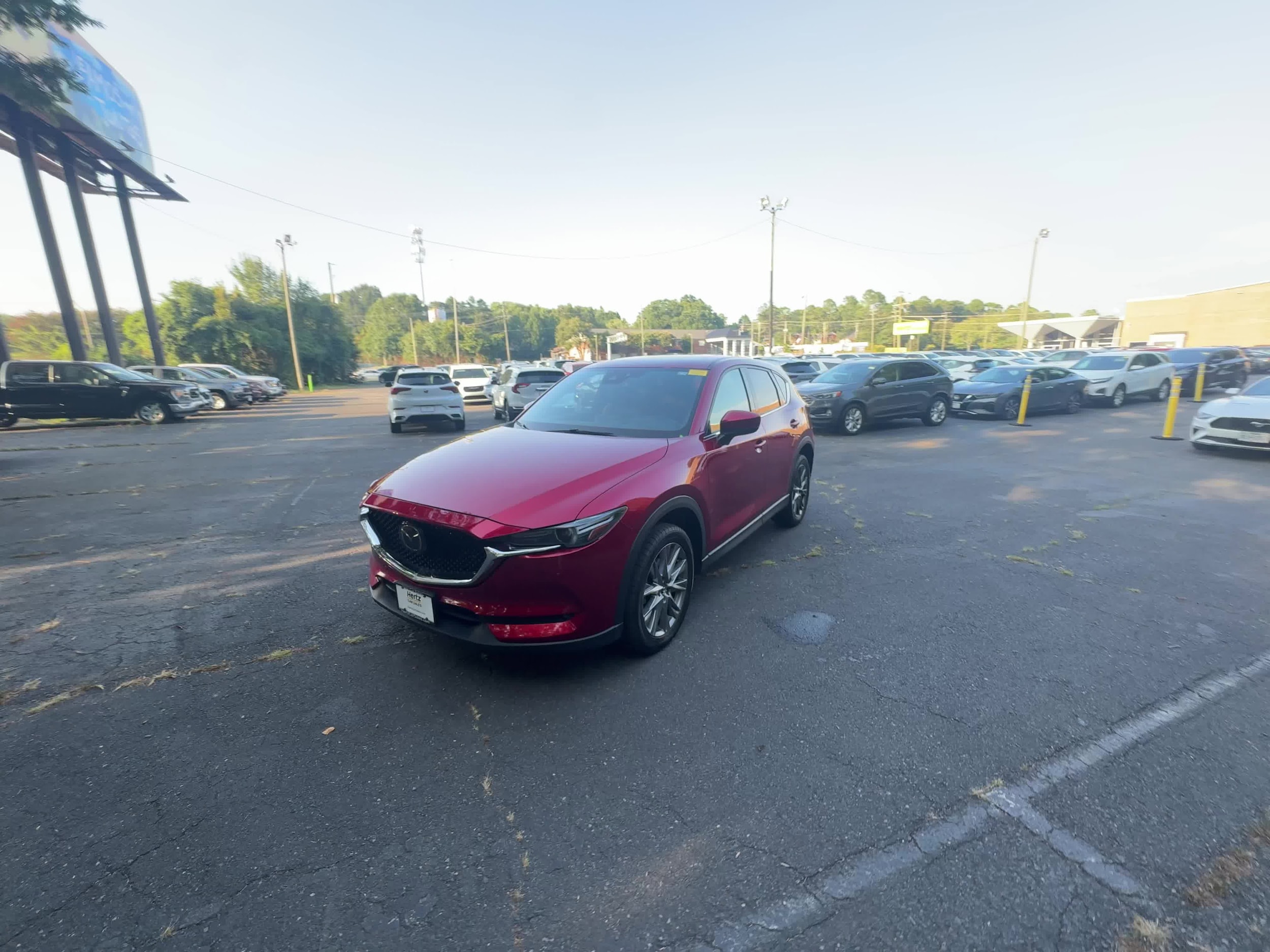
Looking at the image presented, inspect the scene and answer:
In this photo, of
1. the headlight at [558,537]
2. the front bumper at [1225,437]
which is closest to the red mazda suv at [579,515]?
the headlight at [558,537]

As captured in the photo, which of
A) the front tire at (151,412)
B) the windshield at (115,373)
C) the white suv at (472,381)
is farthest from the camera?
the white suv at (472,381)

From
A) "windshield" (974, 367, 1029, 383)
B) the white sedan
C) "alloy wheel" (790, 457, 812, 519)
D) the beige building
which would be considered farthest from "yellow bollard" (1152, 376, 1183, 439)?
the beige building

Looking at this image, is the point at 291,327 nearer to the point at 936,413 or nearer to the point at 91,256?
the point at 91,256

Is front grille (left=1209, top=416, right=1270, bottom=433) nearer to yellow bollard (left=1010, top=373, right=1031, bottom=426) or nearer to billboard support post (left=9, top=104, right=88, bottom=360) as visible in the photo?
yellow bollard (left=1010, top=373, right=1031, bottom=426)

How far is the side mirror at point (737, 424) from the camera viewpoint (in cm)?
390

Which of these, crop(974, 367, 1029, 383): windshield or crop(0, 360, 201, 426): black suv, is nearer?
crop(0, 360, 201, 426): black suv

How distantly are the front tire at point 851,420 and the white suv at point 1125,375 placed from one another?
30.2ft

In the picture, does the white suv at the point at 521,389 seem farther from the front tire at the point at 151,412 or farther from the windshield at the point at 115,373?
the windshield at the point at 115,373

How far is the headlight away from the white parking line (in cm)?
163

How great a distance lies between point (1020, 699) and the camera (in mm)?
3059

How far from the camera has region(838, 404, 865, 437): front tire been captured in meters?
12.9

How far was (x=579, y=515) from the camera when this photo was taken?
292 centimetres

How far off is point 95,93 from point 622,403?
3068cm

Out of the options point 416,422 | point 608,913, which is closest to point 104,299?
point 416,422
